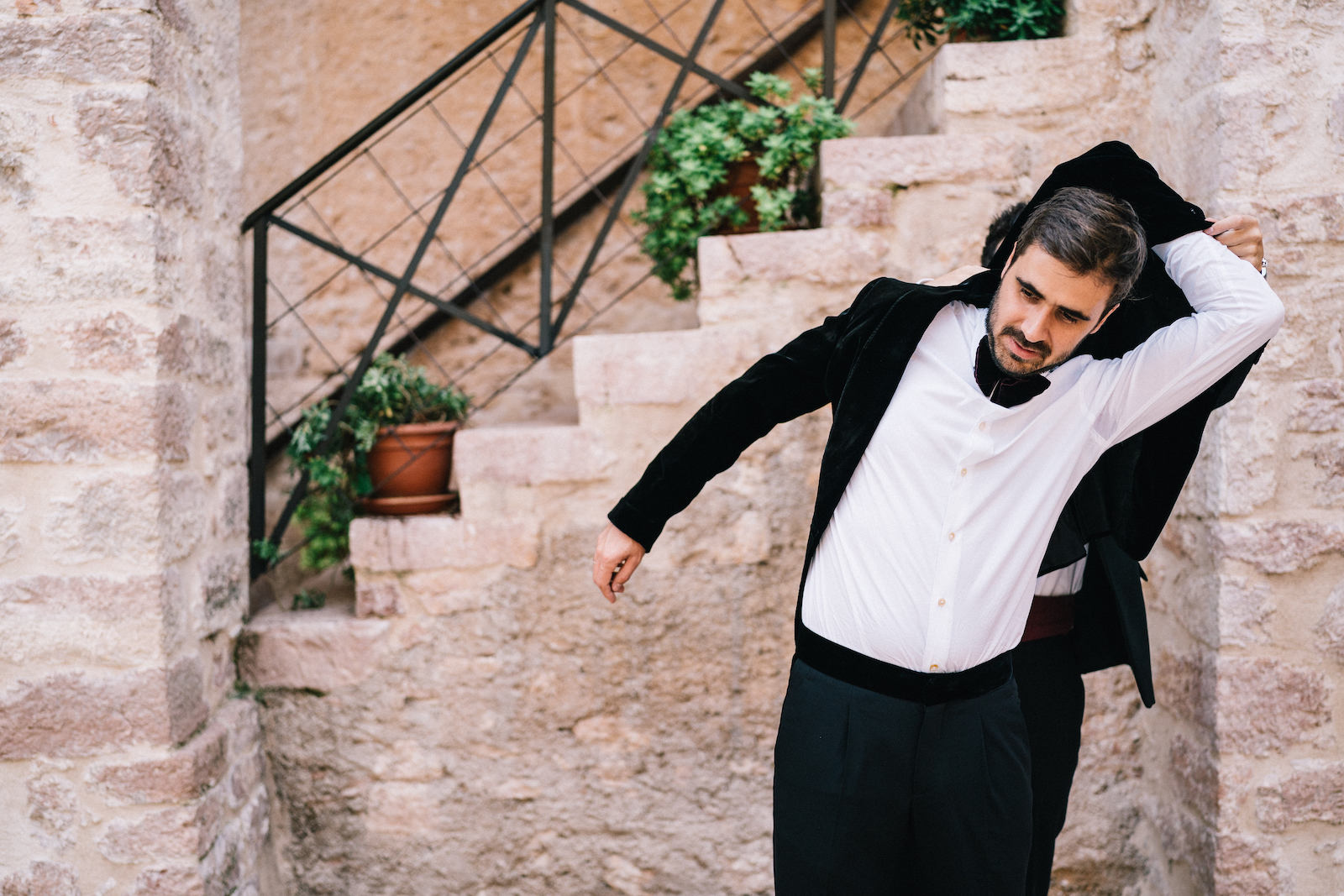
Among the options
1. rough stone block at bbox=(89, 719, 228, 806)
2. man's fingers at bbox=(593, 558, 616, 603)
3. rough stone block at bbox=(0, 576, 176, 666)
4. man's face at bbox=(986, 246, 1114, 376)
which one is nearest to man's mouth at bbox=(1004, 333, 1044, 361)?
man's face at bbox=(986, 246, 1114, 376)

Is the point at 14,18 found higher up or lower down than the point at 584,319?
higher up

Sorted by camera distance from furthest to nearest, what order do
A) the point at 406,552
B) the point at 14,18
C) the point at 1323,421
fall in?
the point at 406,552, the point at 1323,421, the point at 14,18

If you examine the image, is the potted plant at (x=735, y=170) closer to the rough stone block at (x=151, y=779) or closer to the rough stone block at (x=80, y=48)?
the rough stone block at (x=80, y=48)

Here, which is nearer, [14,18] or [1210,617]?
[14,18]

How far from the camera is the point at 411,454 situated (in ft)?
8.61

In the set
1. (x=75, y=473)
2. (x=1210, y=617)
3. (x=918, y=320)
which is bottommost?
(x=1210, y=617)

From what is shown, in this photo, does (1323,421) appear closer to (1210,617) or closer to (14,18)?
(1210,617)

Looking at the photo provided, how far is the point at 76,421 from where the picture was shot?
6.85 ft

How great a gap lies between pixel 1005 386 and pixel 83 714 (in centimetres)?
214

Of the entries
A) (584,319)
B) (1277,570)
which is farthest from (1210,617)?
(584,319)

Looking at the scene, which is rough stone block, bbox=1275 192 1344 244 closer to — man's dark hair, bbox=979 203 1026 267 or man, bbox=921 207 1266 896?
man's dark hair, bbox=979 203 1026 267

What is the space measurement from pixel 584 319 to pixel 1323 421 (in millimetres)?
2521

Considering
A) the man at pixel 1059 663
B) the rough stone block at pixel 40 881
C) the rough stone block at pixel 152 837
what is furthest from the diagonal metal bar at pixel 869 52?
the rough stone block at pixel 40 881

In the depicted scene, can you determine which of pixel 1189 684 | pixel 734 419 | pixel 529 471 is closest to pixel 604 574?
pixel 734 419
